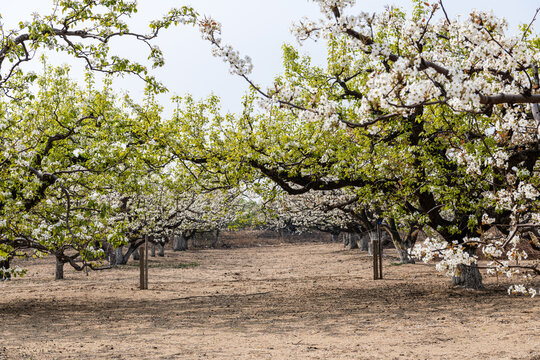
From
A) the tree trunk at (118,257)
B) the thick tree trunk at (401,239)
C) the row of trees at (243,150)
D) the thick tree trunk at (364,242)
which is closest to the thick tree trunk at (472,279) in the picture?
the row of trees at (243,150)

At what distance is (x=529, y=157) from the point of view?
12.9 m

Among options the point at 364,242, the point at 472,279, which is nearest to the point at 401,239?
the point at 472,279

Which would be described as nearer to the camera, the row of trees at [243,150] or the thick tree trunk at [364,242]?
the row of trees at [243,150]

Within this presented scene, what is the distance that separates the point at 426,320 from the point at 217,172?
7.97 meters

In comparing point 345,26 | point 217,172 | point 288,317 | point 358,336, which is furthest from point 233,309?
point 345,26

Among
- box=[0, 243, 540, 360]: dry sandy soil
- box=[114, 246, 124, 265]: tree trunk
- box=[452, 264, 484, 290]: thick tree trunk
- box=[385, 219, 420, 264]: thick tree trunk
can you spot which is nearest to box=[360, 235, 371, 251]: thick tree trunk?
box=[385, 219, 420, 264]: thick tree trunk

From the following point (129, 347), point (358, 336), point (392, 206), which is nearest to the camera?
point (129, 347)

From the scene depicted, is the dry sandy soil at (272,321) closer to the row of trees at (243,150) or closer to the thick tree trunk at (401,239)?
the row of trees at (243,150)

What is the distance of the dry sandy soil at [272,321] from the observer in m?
9.59

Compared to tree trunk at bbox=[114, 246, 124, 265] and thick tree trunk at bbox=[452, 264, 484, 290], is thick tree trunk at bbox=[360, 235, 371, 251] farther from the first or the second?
thick tree trunk at bbox=[452, 264, 484, 290]

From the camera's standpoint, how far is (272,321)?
13.3 meters

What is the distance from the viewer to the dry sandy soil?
959 centimetres

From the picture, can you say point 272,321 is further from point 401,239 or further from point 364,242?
point 364,242

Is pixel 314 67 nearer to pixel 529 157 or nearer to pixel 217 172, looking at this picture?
pixel 217 172
